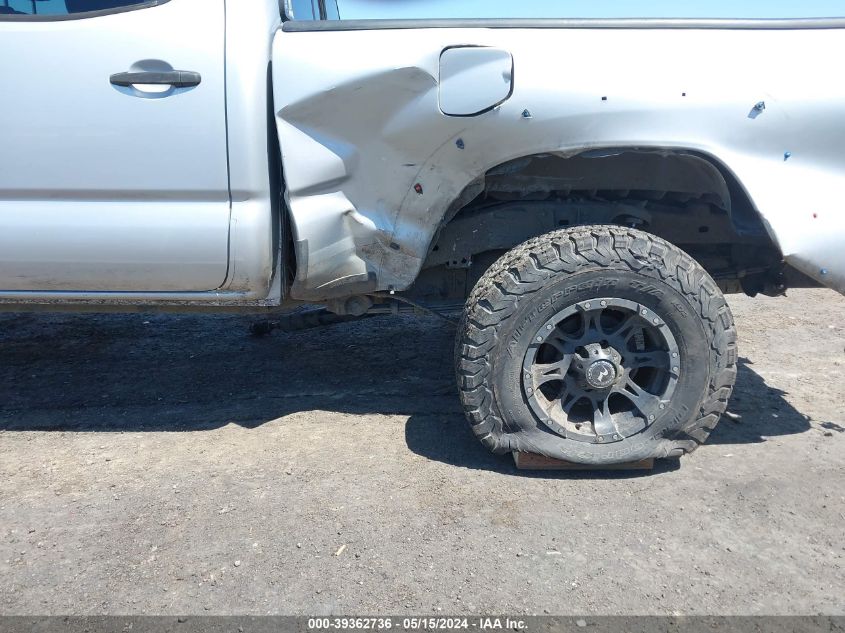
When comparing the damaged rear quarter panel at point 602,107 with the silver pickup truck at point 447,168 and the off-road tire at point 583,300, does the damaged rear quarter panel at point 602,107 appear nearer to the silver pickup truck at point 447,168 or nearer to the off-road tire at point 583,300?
the silver pickup truck at point 447,168

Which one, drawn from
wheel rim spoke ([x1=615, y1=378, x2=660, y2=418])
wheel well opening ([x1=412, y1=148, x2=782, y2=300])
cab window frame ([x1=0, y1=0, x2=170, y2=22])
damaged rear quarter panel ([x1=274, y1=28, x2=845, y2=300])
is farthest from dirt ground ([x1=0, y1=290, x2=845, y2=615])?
cab window frame ([x1=0, y1=0, x2=170, y2=22])

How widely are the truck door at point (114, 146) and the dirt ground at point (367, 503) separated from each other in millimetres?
811

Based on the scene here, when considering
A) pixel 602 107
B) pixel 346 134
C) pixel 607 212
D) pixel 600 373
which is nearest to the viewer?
pixel 602 107

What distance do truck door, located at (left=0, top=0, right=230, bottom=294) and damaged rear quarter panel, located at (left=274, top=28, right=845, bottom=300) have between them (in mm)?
318

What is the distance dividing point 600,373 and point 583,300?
285mm

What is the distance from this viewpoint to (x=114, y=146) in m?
2.56

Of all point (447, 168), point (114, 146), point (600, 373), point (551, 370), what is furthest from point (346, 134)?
point (600, 373)

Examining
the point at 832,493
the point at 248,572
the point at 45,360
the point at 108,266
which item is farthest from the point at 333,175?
the point at 45,360

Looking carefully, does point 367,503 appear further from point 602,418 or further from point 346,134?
point 346,134

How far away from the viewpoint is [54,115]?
2537 mm

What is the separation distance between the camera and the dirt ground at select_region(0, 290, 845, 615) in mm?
2131

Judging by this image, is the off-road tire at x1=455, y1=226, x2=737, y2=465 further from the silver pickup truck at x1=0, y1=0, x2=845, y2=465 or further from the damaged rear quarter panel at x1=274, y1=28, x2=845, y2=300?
the damaged rear quarter panel at x1=274, y1=28, x2=845, y2=300

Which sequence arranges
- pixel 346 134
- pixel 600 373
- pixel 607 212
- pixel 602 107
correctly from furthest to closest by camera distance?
pixel 607 212 < pixel 600 373 < pixel 346 134 < pixel 602 107

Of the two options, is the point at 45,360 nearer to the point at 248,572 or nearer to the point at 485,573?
the point at 248,572
